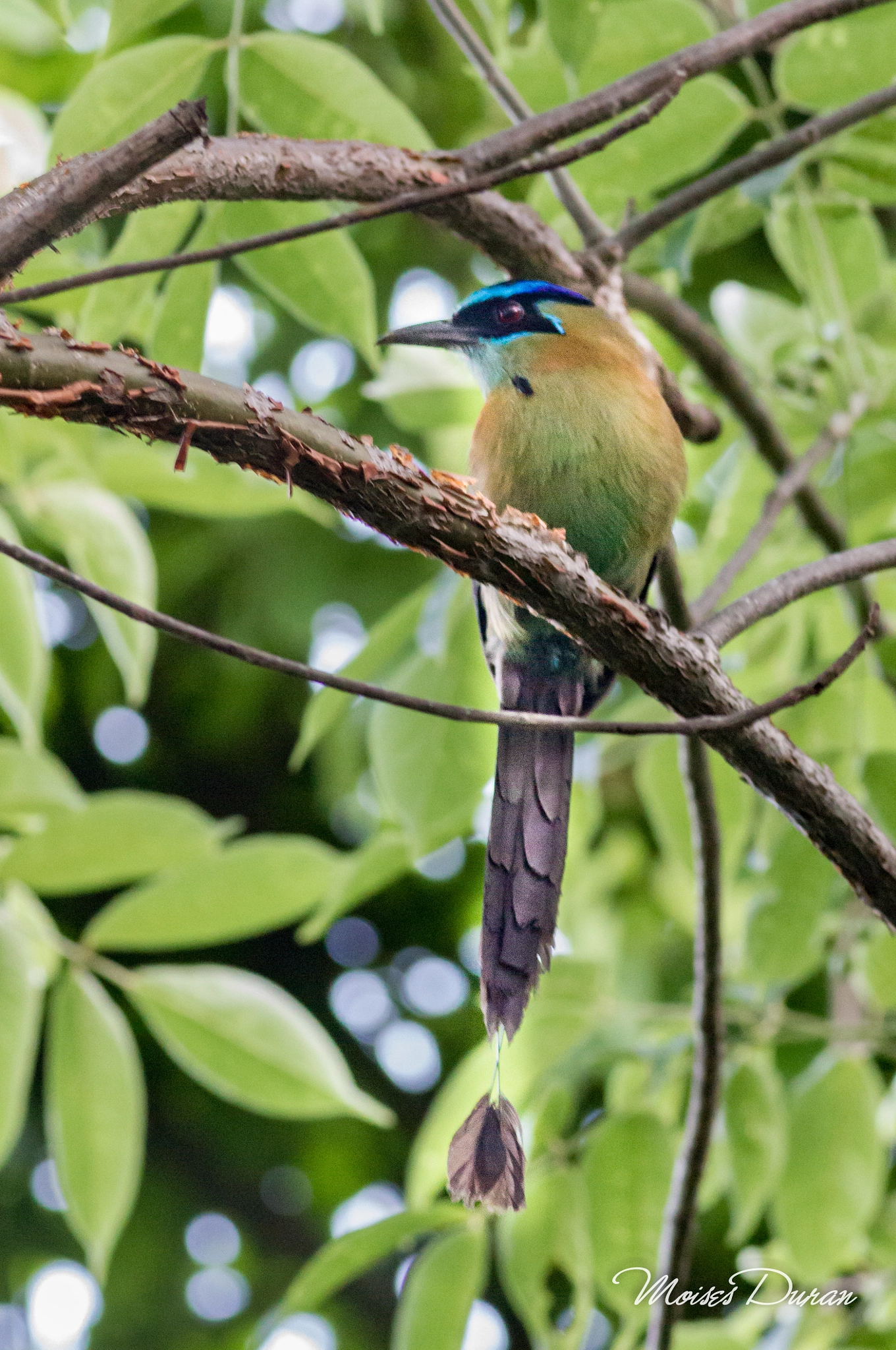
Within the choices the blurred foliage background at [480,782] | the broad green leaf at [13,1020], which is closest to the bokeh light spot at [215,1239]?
the blurred foliage background at [480,782]

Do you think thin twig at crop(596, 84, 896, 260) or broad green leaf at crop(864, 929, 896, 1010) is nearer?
thin twig at crop(596, 84, 896, 260)

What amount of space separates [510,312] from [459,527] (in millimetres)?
A: 1218

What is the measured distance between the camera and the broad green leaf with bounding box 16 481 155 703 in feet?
6.77

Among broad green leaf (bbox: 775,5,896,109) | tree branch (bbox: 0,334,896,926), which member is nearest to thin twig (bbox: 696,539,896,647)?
tree branch (bbox: 0,334,896,926)

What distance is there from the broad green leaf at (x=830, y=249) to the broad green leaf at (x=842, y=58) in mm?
182

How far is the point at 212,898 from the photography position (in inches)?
79.7

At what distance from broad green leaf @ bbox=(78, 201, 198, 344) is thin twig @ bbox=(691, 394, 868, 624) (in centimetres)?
84

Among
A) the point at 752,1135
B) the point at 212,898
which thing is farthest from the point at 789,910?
the point at 212,898

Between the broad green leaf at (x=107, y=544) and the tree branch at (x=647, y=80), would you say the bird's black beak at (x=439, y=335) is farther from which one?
the tree branch at (x=647, y=80)

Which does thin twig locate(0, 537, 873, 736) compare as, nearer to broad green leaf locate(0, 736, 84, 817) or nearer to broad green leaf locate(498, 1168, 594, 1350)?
broad green leaf locate(0, 736, 84, 817)

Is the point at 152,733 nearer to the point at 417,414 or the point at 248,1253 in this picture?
the point at 248,1253

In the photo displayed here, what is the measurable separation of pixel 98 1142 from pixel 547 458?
3.78 feet

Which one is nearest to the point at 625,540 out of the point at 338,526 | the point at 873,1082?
the point at 873,1082

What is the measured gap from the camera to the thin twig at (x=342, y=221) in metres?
1.08
